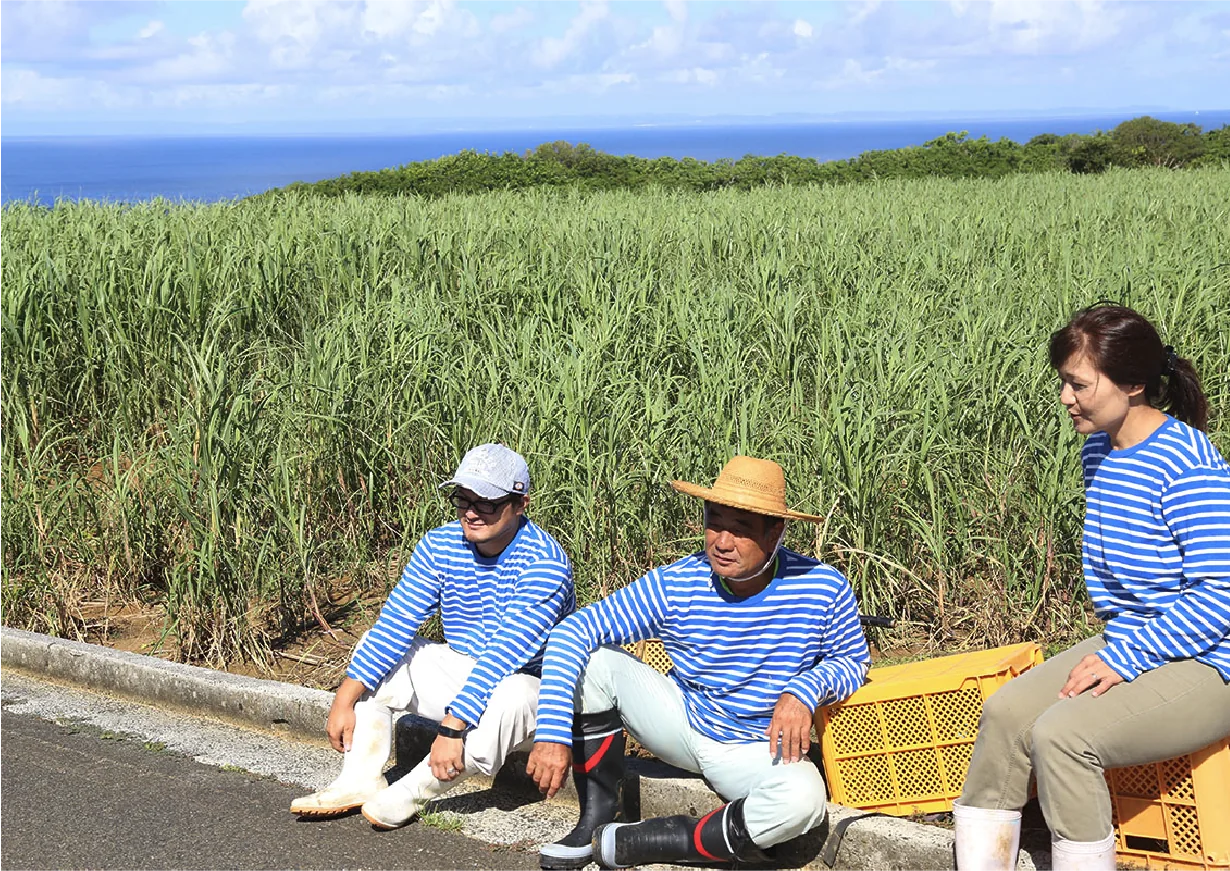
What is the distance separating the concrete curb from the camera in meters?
3.17

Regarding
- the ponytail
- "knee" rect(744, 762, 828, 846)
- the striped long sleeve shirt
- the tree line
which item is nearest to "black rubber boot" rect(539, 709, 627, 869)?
the striped long sleeve shirt

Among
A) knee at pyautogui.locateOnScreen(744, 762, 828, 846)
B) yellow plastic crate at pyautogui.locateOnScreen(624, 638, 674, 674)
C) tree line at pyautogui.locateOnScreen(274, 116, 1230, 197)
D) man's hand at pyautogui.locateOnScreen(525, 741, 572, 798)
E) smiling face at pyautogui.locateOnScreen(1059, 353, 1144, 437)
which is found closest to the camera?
smiling face at pyautogui.locateOnScreen(1059, 353, 1144, 437)

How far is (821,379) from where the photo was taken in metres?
6.05

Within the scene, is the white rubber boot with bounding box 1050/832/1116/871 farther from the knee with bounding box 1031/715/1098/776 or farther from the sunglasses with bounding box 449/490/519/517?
the sunglasses with bounding box 449/490/519/517

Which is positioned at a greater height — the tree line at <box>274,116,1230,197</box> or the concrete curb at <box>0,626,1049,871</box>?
the tree line at <box>274,116,1230,197</box>

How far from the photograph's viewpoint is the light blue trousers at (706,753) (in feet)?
10.3

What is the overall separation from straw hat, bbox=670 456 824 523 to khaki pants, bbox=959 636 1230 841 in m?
0.70

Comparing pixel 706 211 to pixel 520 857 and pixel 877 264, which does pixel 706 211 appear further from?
pixel 520 857

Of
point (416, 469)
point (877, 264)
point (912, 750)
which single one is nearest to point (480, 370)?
point (416, 469)

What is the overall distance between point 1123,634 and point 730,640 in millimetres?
928

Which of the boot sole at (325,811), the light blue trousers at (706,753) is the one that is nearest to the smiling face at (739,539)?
the light blue trousers at (706,753)

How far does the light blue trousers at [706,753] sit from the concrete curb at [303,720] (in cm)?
9

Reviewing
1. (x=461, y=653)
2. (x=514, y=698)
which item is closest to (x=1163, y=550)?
(x=514, y=698)

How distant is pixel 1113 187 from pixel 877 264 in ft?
30.2
